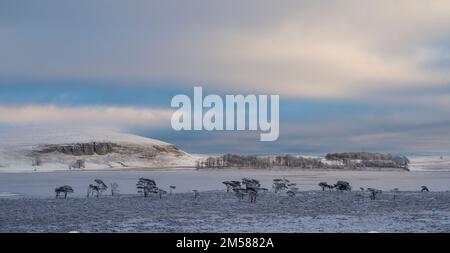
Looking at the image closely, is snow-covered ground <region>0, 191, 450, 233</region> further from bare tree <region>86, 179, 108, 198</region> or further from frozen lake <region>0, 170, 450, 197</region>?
frozen lake <region>0, 170, 450, 197</region>

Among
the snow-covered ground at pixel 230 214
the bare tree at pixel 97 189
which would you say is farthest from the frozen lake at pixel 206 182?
the snow-covered ground at pixel 230 214

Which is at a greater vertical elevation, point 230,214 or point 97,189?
point 97,189

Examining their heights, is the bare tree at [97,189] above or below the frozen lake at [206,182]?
above

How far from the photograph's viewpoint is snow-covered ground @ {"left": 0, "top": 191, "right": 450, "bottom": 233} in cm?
1748

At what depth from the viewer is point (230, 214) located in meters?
21.6

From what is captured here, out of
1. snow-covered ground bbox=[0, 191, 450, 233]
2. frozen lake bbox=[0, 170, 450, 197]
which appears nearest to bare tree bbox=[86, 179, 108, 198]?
frozen lake bbox=[0, 170, 450, 197]

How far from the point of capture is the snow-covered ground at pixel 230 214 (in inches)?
688

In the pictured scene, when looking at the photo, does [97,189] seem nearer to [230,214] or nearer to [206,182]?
[230,214]

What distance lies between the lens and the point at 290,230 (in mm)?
16781

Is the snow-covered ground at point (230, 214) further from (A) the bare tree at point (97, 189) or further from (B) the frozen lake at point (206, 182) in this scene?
(B) the frozen lake at point (206, 182)

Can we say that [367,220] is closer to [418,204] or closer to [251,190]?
[418,204]

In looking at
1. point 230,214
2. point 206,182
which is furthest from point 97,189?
point 206,182
